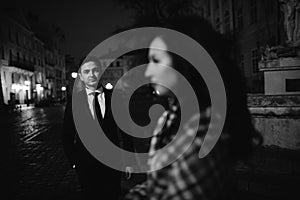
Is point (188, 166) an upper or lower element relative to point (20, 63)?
lower

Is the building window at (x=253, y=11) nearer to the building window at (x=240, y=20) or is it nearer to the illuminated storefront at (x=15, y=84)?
the building window at (x=240, y=20)

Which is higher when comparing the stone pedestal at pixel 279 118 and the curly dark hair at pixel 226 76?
the curly dark hair at pixel 226 76

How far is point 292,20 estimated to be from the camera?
7934mm

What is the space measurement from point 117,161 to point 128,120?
45 centimetres

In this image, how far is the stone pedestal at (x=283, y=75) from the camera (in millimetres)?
6989

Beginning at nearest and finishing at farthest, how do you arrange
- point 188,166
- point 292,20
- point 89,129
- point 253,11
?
point 188,166
point 89,129
point 292,20
point 253,11

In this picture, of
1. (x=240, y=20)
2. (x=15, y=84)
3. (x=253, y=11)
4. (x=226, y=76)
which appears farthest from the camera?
(x=15, y=84)

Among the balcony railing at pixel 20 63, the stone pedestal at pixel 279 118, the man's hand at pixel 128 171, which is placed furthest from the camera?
the balcony railing at pixel 20 63

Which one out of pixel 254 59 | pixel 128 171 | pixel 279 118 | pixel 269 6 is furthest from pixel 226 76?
pixel 254 59

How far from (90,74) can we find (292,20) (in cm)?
624

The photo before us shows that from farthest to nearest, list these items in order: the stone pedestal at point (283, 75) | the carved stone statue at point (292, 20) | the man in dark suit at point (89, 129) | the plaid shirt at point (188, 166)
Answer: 1. the carved stone statue at point (292, 20)
2. the stone pedestal at point (283, 75)
3. the man in dark suit at point (89, 129)
4. the plaid shirt at point (188, 166)

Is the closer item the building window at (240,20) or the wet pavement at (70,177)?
the wet pavement at (70,177)

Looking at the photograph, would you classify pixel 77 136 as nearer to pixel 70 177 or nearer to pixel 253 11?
pixel 70 177

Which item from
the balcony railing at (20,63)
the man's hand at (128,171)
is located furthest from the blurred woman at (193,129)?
the balcony railing at (20,63)
